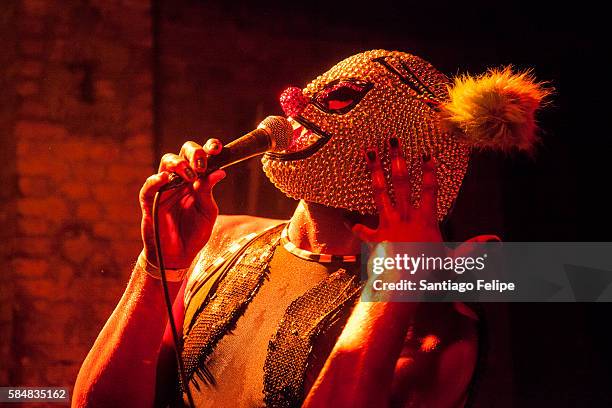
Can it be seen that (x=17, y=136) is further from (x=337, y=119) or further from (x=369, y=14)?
(x=337, y=119)

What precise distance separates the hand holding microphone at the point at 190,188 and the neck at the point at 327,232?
0.18 metres

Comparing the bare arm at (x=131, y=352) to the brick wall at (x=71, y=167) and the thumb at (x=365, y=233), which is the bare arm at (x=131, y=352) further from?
the brick wall at (x=71, y=167)

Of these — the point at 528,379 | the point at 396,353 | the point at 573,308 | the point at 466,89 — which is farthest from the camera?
the point at 528,379

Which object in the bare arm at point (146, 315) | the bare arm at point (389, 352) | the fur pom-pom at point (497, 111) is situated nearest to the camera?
the bare arm at point (389, 352)

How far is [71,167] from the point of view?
2.60 m

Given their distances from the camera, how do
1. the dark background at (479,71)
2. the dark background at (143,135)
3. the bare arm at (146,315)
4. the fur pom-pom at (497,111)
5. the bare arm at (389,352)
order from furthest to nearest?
1. the dark background at (143,135)
2. the dark background at (479,71)
3. the bare arm at (146,315)
4. the fur pom-pom at (497,111)
5. the bare arm at (389,352)

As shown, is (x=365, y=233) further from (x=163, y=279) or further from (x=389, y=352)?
(x=163, y=279)

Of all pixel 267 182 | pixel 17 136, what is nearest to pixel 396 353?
pixel 267 182

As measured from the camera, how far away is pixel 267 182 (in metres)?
2.49

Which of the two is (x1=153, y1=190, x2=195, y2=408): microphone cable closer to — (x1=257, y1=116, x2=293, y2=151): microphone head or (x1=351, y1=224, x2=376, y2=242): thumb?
(x1=257, y1=116, x2=293, y2=151): microphone head

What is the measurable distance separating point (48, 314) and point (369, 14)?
1627 mm

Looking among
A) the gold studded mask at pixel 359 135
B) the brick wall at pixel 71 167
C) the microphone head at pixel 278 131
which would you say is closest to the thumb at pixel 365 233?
the gold studded mask at pixel 359 135

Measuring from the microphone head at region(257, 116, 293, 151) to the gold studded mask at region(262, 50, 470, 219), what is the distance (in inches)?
1.6

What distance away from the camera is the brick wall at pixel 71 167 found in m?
2.55
